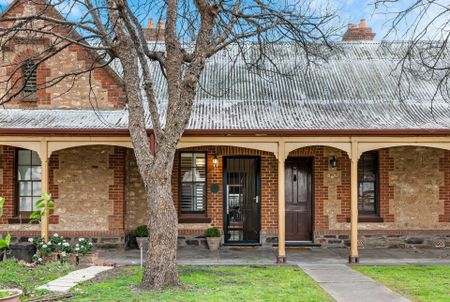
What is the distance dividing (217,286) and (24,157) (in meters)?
7.38

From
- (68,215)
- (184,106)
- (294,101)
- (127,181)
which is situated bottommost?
(68,215)

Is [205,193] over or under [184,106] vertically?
under

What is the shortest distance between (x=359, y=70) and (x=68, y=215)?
938cm

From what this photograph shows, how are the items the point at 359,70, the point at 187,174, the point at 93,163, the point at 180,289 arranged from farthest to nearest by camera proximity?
the point at 359,70, the point at 187,174, the point at 93,163, the point at 180,289

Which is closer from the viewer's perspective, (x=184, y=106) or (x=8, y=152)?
(x=184, y=106)

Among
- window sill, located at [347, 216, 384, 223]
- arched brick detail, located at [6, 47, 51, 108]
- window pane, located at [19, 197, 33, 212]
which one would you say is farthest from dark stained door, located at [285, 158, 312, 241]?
window pane, located at [19, 197, 33, 212]

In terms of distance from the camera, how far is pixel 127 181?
1371cm

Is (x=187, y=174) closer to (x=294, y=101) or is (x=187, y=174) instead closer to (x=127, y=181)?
(x=127, y=181)

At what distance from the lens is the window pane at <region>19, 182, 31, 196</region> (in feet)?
43.9

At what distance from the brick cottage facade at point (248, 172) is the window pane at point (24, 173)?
0.09 ft

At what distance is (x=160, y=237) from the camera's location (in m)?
8.62

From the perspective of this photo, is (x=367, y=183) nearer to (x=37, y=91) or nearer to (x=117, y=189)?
(x=117, y=189)

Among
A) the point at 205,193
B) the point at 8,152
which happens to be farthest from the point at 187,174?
the point at 8,152

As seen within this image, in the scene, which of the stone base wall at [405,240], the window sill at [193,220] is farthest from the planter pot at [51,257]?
the stone base wall at [405,240]
